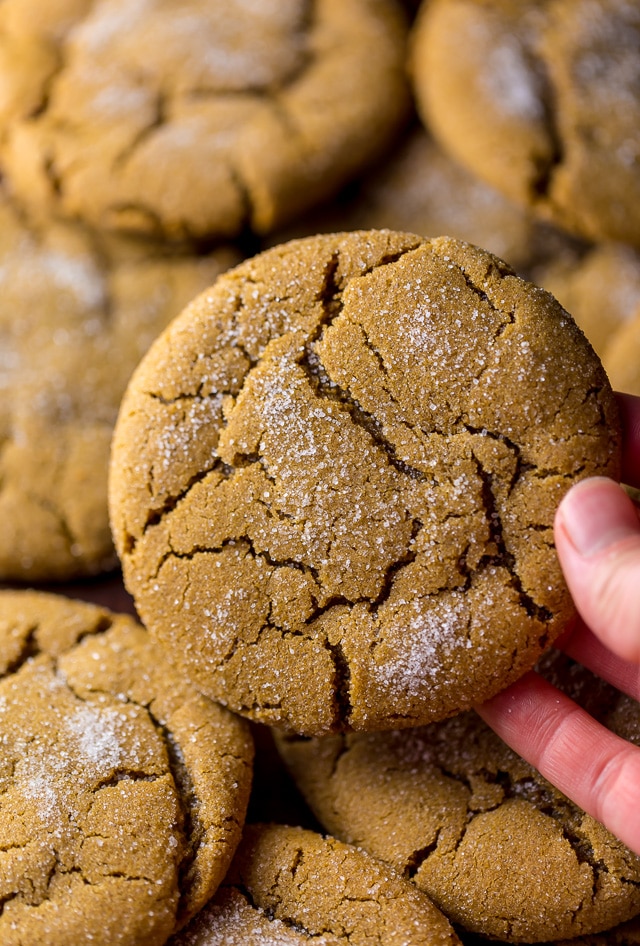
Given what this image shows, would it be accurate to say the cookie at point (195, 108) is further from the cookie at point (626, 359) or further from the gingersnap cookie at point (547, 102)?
the cookie at point (626, 359)

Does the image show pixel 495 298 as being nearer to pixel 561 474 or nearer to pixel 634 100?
pixel 561 474

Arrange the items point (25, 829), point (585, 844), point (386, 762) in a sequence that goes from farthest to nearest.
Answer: point (386, 762) < point (585, 844) < point (25, 829)

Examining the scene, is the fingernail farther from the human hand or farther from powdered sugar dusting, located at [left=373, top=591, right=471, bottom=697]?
powdered sugar dusting, located at [left=373, top=591, right=471, bottom=697]

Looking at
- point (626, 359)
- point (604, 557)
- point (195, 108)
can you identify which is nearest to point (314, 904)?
point (604, 557)

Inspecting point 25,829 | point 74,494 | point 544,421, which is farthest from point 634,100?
point 25,829

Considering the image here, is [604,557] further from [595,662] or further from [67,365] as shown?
[67,365]

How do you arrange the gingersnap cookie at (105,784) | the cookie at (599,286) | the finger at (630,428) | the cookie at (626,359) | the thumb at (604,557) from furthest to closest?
1. the cookie at (599,286)
2. the cookie at (626,359)
3. the finger at (630,428)
4. the gingersnap cookie at (105,784)
5. the thumb at (604,557)

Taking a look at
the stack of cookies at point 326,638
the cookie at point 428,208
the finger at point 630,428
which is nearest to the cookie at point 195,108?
the cookie at point 428,208
